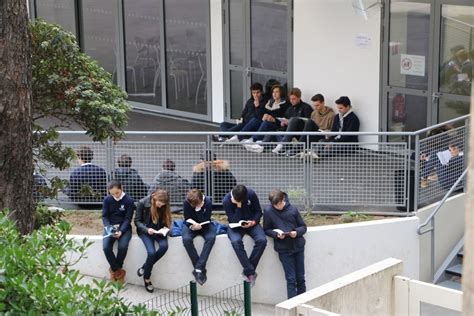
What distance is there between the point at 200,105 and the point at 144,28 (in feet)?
7.18

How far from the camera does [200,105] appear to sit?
19312mm

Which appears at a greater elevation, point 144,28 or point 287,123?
point 144,28

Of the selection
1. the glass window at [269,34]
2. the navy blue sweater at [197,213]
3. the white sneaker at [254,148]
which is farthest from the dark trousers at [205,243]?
the glass window at [269,34]

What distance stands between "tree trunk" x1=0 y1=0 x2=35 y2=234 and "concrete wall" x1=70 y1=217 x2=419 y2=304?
438 centimetres

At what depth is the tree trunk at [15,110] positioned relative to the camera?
8461mm

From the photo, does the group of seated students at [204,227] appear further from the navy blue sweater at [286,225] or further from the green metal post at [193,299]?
the green metal post at [193,299]

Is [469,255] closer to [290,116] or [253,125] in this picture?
[290,116]

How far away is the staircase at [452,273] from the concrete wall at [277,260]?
505mm

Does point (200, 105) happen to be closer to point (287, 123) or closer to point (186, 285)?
point (287, 123)

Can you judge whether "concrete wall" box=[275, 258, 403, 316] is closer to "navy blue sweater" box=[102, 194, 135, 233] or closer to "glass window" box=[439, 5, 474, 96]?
"navy blue sweater" box=[102, 194, 135, 233]

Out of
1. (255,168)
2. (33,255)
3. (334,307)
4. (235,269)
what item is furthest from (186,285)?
(33,255)

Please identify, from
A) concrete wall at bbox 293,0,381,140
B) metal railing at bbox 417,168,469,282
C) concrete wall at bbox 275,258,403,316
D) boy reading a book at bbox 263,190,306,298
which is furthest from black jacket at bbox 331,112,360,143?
concrete wall at bbox 275,258,403,316

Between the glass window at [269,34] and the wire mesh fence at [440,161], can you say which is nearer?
the wire mesh fence at [440,161]

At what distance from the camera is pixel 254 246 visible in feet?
42.2
